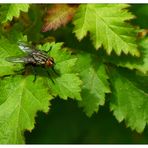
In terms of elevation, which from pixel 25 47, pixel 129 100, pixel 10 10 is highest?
pixel 10 10

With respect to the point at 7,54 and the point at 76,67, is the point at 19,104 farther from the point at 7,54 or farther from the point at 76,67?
the point at 76,67

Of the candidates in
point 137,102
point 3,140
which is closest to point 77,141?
point 137,102

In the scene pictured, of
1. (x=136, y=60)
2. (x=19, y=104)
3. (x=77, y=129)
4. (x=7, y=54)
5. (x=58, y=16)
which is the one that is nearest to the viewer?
(x=19, y=104)

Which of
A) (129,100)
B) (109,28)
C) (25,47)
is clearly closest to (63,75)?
(25,47)

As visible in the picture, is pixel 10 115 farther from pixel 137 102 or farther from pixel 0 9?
pixel 137 102

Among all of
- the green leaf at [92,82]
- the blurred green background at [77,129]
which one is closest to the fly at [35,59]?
the green leaf at [92,82]

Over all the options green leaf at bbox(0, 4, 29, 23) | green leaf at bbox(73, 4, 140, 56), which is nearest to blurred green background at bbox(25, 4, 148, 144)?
green leaf at bbox(73, 4, 140, 56)

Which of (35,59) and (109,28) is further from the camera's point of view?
(109,28)
